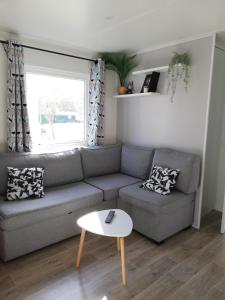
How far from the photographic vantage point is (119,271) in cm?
212

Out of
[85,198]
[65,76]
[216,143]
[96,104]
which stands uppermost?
[65,76]

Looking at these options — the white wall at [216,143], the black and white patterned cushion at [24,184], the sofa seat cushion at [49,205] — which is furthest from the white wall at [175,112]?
the black and white patterned cushion at [24,184]

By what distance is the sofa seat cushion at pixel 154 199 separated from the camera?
2.47m

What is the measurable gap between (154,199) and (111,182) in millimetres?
767

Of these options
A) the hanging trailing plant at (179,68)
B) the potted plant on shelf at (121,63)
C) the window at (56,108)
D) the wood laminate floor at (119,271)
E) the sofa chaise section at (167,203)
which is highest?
the potted plant on shelf at (121,63)

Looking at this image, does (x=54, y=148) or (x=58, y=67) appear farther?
(x=54, y=148)

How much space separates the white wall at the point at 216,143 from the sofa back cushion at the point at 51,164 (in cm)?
177

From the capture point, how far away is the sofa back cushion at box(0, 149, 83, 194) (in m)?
2.59

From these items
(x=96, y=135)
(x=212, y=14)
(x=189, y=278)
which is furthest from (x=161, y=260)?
(x=212, y=14)

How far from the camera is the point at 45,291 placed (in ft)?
6.10

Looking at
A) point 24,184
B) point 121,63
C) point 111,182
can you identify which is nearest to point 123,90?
point 121,63

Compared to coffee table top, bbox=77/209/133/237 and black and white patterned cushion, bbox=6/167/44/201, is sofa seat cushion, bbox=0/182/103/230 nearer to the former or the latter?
black and white patterned cushion, bbox=6/167/44/201

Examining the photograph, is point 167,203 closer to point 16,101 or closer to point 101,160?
point 101,160

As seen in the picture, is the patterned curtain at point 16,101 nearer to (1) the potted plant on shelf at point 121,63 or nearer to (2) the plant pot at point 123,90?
(1) the potted plant on shelf at point 121,63
